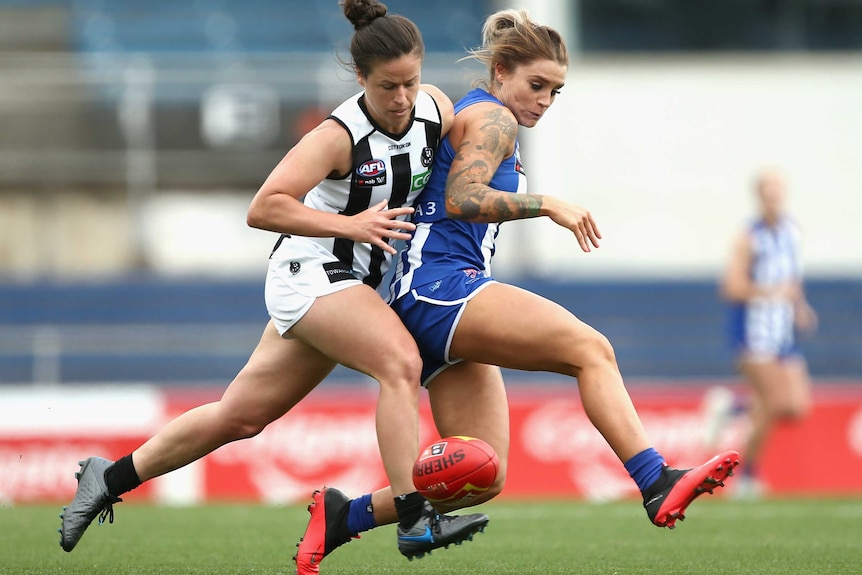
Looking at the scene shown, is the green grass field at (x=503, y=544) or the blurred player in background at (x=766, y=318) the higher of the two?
the blurred player in background at (x=766, y=318)

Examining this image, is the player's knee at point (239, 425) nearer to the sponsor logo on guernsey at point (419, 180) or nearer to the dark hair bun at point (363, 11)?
the sponsor logo on guernsey at point (419, 180)

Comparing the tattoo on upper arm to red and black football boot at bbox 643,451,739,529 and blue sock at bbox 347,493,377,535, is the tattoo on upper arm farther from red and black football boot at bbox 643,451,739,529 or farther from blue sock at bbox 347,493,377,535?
blue sock at bbox 347,493,377,535

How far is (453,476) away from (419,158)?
1.14m

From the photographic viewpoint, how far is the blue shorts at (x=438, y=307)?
4426mm

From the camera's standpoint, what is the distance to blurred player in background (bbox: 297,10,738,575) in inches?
167

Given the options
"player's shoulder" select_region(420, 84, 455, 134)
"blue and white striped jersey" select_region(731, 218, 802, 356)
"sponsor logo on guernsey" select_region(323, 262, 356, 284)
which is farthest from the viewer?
"blue and white striped jersey" select_region(731, 218, 802, 356)

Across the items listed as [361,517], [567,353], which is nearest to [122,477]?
[361,517]

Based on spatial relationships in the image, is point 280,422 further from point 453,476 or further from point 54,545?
point 453,476

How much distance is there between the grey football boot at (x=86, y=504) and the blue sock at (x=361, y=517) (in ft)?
3.03

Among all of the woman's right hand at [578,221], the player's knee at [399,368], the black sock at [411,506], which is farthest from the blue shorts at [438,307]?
the black sock at [411,506]

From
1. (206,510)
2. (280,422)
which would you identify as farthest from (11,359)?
(206,510)

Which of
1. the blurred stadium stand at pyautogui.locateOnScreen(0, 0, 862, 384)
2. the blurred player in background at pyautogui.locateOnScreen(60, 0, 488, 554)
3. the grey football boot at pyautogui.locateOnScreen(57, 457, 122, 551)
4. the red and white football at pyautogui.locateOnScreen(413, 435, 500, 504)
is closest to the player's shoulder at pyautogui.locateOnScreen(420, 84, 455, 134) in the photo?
the blurred player in background at pyautogui.locateOnScreen(60, 0, 488, 554)

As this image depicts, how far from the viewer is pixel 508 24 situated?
15.3 ft

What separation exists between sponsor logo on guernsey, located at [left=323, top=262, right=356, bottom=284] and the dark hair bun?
844 millimetres
